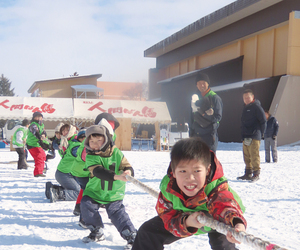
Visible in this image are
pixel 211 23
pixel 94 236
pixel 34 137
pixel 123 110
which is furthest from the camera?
pixel 211 23

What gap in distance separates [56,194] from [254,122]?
424 centimetres

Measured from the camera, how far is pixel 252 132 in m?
6.34

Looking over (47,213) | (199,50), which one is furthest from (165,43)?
(47,213)

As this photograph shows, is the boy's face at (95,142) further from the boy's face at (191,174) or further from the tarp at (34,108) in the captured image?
the tarp at (34,108)

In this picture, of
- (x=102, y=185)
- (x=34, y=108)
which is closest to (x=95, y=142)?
(x=102, y=185)

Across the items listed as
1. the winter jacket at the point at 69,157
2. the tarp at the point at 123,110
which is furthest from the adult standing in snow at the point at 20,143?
the tarp at the point at 123,110

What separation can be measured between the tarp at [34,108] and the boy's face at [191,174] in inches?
609

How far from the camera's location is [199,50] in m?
26.4

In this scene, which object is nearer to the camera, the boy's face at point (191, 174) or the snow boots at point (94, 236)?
the boy's face at point (191, 174)

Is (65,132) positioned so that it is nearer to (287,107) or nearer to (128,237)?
(128,237)

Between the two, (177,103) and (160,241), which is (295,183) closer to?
(160,241)

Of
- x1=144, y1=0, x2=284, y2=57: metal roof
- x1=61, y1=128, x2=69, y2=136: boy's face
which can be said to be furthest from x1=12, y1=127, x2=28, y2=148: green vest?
x1=144, y1=0, x2=284, y2=57: metal roof

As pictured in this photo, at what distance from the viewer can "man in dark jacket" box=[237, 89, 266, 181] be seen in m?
6.31

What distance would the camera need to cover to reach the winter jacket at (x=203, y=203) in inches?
61.2
